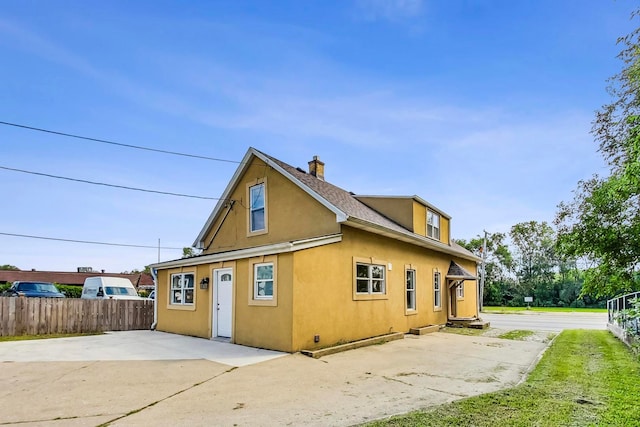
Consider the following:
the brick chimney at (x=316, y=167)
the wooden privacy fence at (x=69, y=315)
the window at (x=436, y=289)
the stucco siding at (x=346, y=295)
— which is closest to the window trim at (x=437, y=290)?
the window at (x=436, y=289)

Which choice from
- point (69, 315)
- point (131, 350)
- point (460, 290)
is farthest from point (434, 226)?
point (69, 315)

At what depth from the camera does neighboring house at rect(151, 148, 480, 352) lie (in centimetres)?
1077

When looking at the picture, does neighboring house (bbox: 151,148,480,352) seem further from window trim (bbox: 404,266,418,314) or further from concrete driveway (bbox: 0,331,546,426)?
concrete driveway (bbox: 0,331,546,426)

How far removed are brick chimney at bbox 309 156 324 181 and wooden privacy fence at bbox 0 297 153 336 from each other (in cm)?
907

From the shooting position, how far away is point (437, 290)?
18297 mm

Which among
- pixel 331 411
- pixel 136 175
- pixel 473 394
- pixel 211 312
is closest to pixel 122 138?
pixel 136 175

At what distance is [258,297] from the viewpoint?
1142 cm

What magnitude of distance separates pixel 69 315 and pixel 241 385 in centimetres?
1177

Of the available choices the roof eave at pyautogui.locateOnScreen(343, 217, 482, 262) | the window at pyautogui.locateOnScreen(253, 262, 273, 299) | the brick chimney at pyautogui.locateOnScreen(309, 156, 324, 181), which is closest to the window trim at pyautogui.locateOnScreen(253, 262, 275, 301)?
the window at pyautogui.locateOnScreen(253, 262, 273, 299)

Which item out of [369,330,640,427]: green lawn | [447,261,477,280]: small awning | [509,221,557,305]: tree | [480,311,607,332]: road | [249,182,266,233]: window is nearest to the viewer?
[369,330,640,427]: green lawn

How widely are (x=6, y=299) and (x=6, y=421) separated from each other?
445 inches

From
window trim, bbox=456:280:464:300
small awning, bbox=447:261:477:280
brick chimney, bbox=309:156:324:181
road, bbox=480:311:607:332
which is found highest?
brick chimney, bbox=309:156:324:181

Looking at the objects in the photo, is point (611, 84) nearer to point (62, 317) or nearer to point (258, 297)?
point (258, 297)

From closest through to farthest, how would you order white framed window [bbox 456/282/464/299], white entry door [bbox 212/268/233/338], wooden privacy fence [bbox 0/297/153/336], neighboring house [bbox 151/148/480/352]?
neighboring house [bbox 151/148/480/352] → white entry door [bbox 212/268/233/338] → wooden privacy fence [bbox 0/297/153/336] → white framed window [bbox 456/282/464/299]
